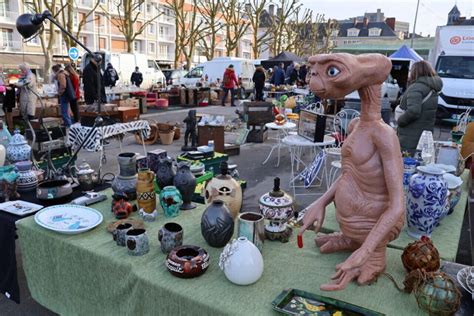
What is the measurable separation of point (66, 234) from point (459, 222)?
2.16 m

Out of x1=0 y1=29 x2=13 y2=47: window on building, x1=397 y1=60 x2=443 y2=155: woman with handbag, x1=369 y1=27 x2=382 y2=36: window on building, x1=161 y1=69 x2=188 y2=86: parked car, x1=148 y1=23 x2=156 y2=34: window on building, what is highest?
x1=369 y1=27 x2=382 y2=36: window on building

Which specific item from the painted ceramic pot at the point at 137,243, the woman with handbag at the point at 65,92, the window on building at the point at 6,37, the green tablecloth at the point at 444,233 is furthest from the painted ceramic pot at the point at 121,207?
the window on building at the point at 6,37

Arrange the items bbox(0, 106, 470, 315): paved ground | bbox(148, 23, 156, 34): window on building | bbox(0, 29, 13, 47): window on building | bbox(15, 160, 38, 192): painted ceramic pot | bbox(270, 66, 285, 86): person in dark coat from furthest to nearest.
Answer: bbox(148, 23, 156, 34): window on building → bbox(0, 29, 13, 47): window on building → bbox(270, 66, 285, 86): person in dark coat → bbox(15, 160, 38, 192): painted ceramic pot → bbox(0, 106, 470, 315): paved ground

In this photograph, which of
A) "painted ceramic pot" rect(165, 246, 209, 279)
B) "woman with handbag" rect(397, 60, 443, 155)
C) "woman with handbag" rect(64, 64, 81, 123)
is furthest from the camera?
"woman with handbag" rect(64, 64, 81, 123)

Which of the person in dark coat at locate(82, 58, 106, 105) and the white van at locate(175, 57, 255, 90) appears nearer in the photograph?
the person in dark coat at locate(82, 58, 106, 105)

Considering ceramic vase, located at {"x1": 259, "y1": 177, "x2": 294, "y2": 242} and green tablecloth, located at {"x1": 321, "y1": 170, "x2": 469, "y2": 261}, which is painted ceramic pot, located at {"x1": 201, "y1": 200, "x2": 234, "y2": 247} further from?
green tablecloth, located at {"x1": 321, "y1": 170, "x2": 469, "y2": 261}

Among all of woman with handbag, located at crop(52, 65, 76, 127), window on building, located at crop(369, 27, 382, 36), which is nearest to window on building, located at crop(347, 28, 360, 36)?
window on building, located at crop(369, 27, 382, 36)

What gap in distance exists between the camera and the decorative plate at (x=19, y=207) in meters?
2.22

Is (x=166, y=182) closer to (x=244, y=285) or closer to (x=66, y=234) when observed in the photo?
(x=66, y=234)

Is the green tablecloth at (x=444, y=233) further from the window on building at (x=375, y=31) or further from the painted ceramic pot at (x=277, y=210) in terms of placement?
the window on building at (x=375, y=31)

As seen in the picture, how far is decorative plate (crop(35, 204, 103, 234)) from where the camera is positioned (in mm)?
1944

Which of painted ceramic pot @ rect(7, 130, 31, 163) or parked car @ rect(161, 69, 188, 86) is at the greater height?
parked car @ rect(161, 69, 188, 86)

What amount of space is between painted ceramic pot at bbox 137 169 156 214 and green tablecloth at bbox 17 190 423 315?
10cm

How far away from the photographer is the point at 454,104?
32.1 feet
